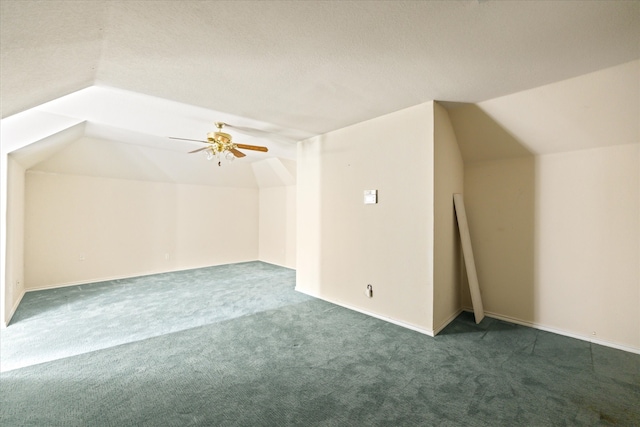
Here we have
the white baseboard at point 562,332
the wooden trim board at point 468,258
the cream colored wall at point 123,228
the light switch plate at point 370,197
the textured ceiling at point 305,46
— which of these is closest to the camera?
the textured ceiling at point 305,46

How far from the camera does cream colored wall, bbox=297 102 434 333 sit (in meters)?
2.92

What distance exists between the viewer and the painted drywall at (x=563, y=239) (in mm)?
2592

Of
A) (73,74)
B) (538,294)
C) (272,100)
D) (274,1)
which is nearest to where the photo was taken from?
(274,1)

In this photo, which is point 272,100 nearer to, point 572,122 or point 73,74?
point 73,74

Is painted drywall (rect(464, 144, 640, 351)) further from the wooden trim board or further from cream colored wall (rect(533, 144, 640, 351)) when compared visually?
the wooden trim board

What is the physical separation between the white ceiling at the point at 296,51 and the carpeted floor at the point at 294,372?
6.81 ft

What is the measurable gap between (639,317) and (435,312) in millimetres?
1770

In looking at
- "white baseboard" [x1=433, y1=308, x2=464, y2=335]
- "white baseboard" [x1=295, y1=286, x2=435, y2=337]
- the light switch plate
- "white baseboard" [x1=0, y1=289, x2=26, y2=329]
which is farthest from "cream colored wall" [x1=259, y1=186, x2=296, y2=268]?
"white baseboard" [x1=0, y1=289, x2=26, y2=329]

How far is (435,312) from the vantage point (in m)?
2.89

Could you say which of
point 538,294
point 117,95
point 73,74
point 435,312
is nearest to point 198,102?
point 117,95

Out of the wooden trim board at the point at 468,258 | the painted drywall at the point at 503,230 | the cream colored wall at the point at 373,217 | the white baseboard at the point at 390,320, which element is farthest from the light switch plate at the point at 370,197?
the white baseboard at the point at 390,320

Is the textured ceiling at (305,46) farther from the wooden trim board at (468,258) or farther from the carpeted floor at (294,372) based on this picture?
the carpeted floor at (294,372)

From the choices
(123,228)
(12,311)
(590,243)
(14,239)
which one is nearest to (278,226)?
(123,228)

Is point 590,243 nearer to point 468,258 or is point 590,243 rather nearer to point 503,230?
point 503,230
